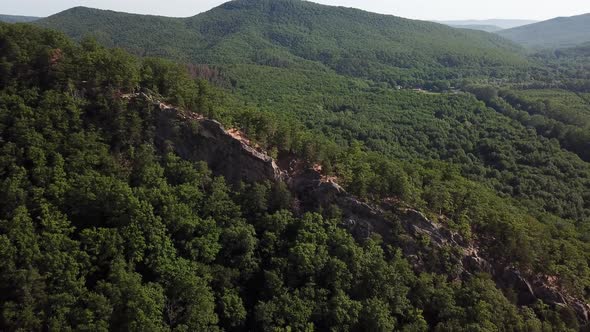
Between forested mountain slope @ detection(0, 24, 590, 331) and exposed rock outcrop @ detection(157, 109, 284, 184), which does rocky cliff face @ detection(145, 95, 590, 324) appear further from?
forested mountain slope @ detection(0, 24, 590, 331)

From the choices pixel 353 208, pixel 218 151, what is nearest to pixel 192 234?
pixel 218 151

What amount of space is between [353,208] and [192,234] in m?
20.0

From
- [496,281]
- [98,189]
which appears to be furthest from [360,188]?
[98,189]

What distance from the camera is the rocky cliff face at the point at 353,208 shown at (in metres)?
50.5

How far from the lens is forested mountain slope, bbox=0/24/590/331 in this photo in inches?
1572

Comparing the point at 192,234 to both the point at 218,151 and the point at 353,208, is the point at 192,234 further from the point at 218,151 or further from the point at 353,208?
the point at 353,208

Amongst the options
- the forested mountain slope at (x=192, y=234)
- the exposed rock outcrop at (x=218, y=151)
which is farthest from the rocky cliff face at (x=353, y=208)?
the forested mountain slope at (x=192, y=234)

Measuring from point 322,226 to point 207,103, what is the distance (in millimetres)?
24063

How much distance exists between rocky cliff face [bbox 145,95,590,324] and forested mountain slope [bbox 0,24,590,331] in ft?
0.95

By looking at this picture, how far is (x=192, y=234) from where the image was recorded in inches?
1838

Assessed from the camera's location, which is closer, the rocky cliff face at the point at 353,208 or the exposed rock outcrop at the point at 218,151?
the rocky cliff face at the point at 353,208

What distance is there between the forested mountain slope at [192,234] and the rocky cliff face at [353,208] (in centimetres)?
29

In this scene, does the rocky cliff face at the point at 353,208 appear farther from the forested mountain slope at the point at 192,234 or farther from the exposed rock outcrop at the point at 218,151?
the forested mountain slope at the point at 192,234

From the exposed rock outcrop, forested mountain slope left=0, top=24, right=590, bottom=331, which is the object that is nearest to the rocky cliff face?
the exposed rock outcrop
